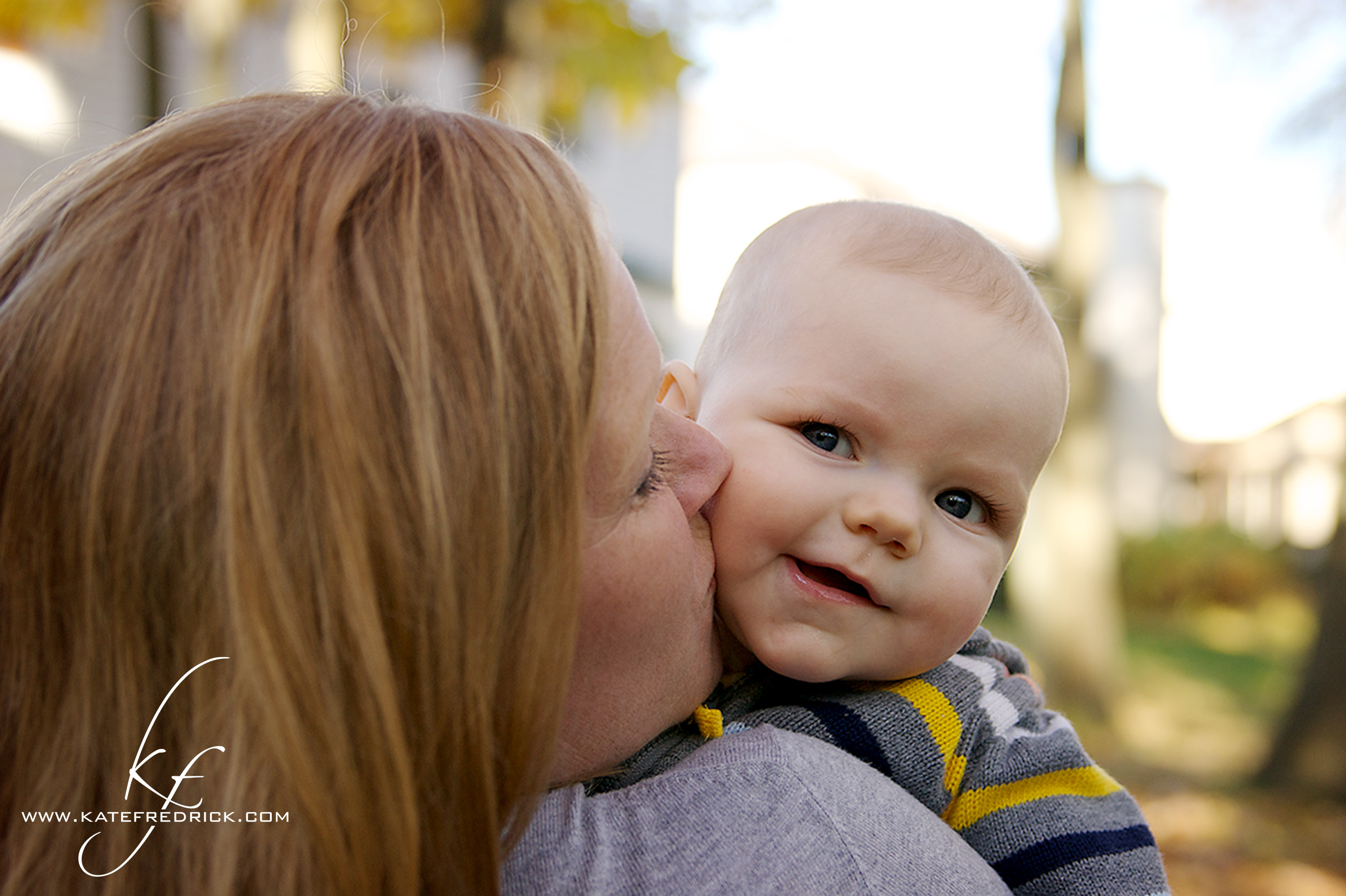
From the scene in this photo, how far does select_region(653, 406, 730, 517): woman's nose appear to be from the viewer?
145 cm

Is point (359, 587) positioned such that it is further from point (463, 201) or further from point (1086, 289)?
point (1086, 289)

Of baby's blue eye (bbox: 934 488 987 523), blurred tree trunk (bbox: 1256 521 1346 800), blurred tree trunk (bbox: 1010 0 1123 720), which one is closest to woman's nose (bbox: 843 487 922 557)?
baby's blue eye (bbox: 934 488 987 523)

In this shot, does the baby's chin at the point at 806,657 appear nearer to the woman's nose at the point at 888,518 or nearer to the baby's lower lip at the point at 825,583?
the baby's lower lip at the point at 825,583

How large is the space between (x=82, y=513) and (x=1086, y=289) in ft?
24.6

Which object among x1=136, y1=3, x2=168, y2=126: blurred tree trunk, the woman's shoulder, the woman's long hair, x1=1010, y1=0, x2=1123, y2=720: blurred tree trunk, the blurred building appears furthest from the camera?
the blurred building

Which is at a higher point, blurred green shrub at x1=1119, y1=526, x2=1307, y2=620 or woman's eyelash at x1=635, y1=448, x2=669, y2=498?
woman's eyelash at x1=635, y1=448, x2=669, y2=498

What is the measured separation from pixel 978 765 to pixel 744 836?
0.56 metres

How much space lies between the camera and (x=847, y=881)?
1.14 m

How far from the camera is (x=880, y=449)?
5.19ft

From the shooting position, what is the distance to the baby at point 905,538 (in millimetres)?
1511

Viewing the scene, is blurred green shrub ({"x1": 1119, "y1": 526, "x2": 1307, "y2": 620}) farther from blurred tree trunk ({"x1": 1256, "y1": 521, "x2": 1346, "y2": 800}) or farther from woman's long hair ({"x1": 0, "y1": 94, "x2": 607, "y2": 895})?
woman's long hair ({"x1": 0, "y1": 94, "x2": 607, "y2": 895})

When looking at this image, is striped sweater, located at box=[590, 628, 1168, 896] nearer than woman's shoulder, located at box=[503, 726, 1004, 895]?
No

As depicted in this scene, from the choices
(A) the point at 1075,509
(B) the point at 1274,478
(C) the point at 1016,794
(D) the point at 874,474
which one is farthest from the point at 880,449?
(B) the point at 1274,478

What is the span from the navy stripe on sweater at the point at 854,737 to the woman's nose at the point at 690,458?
351 mm
